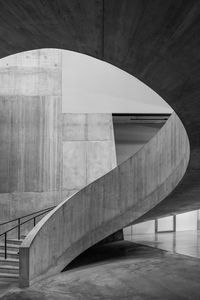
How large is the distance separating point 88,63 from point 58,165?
13.9 feet

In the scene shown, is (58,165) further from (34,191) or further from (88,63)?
(88,63)

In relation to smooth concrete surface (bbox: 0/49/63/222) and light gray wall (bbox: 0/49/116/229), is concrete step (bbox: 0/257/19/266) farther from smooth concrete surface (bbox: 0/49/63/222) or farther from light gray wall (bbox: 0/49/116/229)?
light gray wall (bbox: 0/49/116/229)

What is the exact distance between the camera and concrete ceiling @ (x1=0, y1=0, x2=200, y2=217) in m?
3.21

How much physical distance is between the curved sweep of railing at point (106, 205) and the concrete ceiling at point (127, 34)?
3.45m

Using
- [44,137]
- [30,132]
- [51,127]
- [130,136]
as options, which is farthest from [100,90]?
[130,136]

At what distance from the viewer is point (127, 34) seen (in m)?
3.62

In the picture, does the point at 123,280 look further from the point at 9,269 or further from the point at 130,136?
the point at 130,136

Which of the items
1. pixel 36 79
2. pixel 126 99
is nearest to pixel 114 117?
pixel 126 99

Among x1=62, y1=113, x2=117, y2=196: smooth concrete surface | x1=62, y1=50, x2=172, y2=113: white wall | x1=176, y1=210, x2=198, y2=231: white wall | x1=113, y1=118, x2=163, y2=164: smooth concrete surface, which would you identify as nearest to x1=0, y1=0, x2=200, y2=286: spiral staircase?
x1=62, y1=113, x2=117, y2=196: smooth concrete surface

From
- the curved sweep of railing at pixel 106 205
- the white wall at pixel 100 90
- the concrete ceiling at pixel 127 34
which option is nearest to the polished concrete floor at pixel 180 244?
the curved sweep of railing at pixel 106 205

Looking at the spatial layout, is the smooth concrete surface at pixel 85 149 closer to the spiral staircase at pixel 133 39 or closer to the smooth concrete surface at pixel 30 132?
the smooth concrete surface at pixel 30 132

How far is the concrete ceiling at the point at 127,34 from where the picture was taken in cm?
321

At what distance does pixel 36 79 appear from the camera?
1305cm

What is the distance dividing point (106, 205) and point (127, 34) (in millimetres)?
6768
